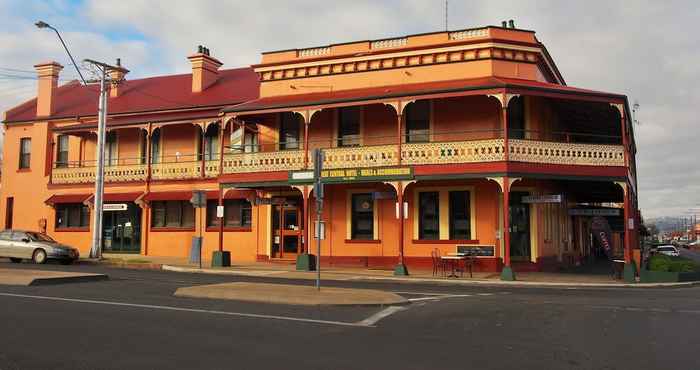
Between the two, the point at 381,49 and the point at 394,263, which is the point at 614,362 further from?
the point at 381,49

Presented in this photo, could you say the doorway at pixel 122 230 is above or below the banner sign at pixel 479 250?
above

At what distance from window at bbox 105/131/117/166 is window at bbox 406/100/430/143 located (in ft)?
52.9

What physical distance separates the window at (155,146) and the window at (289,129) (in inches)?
304

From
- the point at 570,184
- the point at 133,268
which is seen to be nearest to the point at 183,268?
the point at 133,268

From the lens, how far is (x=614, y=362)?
24.6 feet

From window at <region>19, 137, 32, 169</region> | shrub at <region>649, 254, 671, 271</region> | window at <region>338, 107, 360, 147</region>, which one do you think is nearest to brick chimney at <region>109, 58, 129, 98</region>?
window at <region>19, 137, 32, 169</region>

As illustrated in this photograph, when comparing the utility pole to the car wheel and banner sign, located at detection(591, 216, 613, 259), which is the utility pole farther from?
banner sign, located at detection(591, 216, 613, 259)

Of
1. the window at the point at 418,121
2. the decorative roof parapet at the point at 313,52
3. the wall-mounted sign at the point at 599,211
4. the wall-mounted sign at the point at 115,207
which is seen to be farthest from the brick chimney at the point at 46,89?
the wall-mounted sign at the point at 599,211

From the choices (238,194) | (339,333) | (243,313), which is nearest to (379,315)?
(339,333)

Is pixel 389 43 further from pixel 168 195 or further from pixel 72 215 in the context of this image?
pixel 72 215

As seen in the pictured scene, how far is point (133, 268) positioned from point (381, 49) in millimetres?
12604

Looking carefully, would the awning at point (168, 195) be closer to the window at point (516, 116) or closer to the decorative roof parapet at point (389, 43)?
the decorative roof parapet at point (389, 43)

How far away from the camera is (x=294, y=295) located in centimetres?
1297

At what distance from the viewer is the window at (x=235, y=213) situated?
90.6 feet
